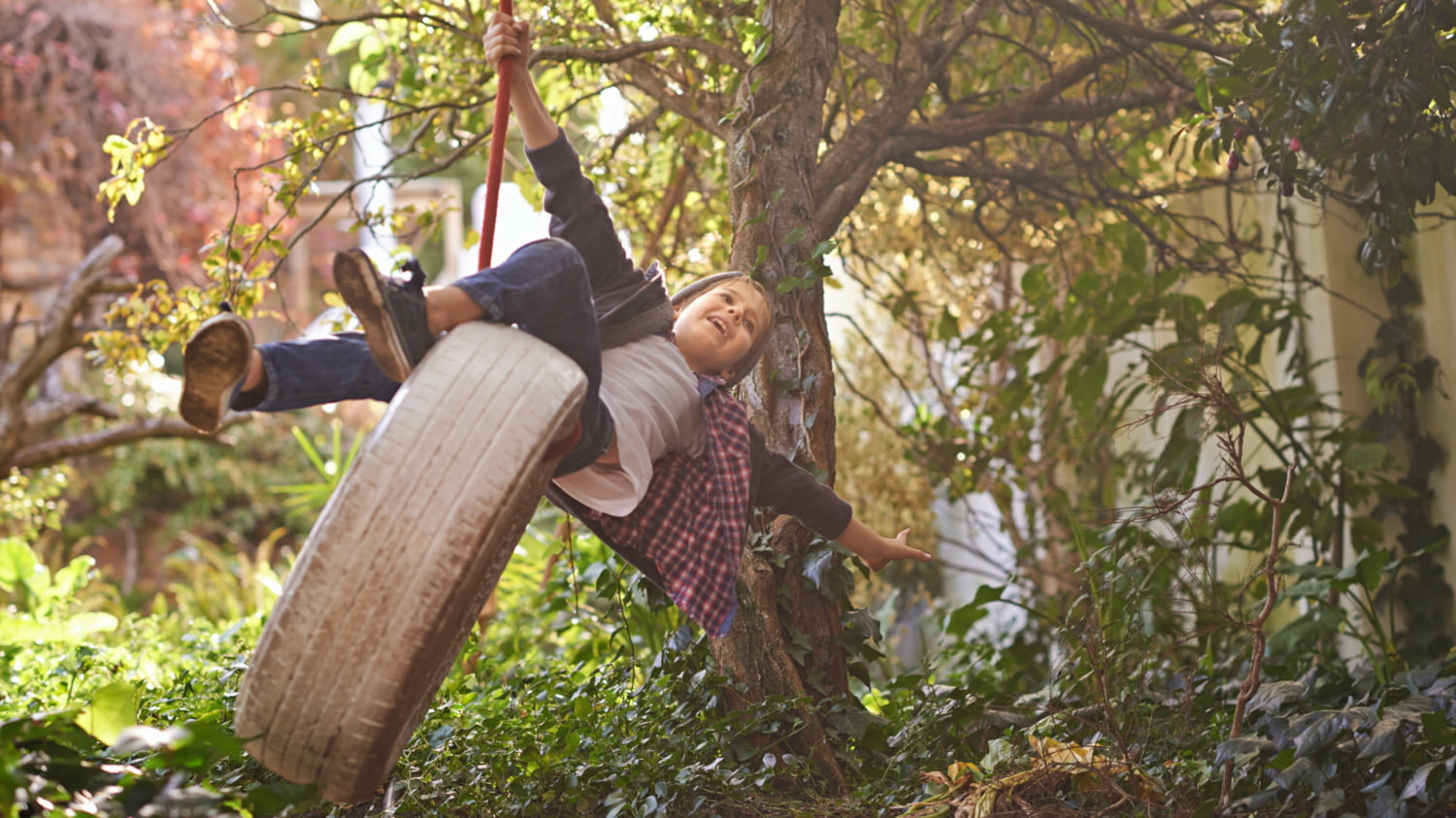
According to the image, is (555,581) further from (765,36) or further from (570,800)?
(765,36)

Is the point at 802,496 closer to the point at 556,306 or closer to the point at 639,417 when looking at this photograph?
the point at 639,417

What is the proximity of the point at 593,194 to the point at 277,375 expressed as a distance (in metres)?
0.65

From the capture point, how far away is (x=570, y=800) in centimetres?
228

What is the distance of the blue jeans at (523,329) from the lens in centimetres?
170

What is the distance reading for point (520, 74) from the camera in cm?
194

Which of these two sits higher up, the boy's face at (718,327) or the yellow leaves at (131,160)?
the yellow leaves at (131,160)

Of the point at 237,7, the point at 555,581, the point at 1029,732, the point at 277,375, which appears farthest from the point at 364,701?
the point at 237,7

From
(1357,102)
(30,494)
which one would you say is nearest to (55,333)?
(30,494)

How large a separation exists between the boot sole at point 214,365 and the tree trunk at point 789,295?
123 cm

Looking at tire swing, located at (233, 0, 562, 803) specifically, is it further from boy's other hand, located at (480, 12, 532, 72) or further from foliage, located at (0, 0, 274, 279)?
foliage, located at (0, 0, 274, 279)

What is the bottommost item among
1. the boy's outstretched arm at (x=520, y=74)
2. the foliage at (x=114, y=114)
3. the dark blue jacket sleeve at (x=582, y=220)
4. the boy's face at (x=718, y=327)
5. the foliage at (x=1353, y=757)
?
the foliage at (x=1353, y=757)

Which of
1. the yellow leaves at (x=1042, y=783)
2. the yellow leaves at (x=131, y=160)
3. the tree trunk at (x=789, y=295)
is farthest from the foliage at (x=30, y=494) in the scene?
the yellow leaves at (x=1042, y=783)

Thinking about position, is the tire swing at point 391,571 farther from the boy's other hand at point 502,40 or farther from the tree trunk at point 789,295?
the tree trunk at point 789,295

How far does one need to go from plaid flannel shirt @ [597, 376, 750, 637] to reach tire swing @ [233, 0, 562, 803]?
0.52m
